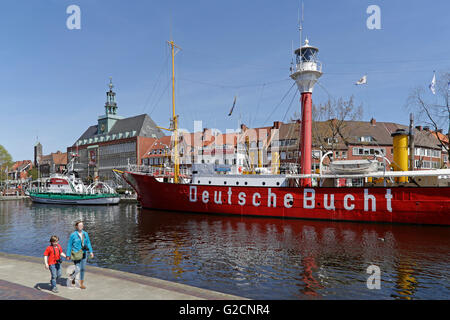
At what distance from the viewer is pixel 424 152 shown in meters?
61.3

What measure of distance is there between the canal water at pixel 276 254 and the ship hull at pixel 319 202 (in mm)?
915

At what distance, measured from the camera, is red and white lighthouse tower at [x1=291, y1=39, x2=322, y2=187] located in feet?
92.2

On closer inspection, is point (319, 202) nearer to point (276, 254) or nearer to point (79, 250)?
point (276, 254)

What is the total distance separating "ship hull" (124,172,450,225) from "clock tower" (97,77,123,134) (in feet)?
233

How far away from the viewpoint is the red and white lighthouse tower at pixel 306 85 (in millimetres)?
28094

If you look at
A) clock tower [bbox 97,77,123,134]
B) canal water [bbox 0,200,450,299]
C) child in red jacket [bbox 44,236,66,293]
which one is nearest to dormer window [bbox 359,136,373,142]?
canal water [bbox 0,200,450,299]

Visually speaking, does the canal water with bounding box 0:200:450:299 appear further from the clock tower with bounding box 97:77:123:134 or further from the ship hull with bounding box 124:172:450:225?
the clock tower with bounding box 97:77:123:134

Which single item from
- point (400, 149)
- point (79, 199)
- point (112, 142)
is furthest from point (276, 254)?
point (112, 142)

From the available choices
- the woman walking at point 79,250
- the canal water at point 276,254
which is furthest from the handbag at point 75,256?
the canal water at point 276,254

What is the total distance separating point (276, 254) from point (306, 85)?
1833 cm
